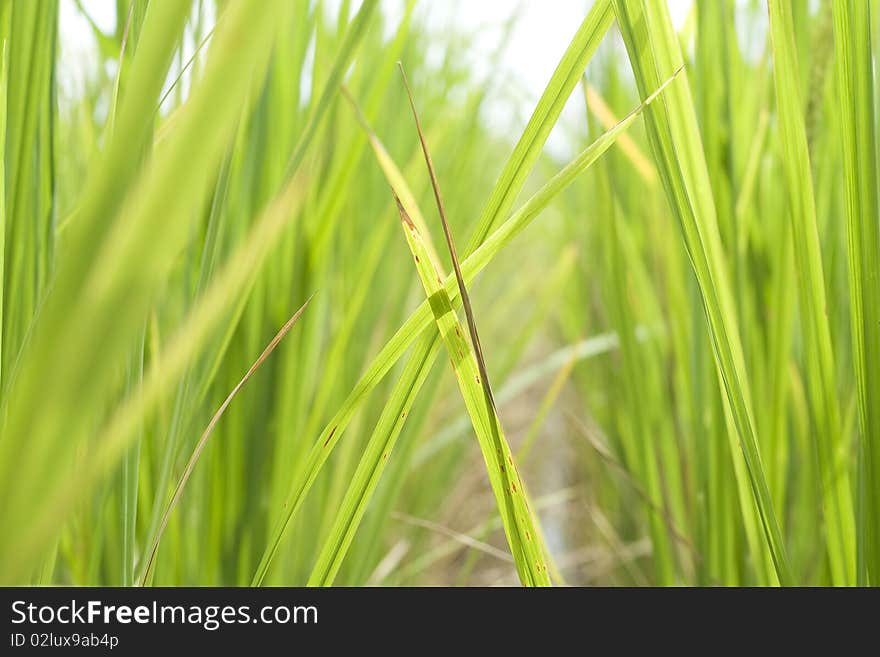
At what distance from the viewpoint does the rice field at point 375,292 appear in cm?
9

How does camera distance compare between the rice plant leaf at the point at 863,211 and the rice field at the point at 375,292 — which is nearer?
the rice field at the point at 375,292

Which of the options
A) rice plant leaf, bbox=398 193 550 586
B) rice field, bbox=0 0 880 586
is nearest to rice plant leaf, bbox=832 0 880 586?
rice field, bbox=0 0 880 586

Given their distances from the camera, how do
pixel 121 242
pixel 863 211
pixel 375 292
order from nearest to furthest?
pixel 121 242, pixel 863 211, pixel 375 292

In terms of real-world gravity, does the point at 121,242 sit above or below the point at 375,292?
below

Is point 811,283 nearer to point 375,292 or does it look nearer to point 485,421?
point 485,421

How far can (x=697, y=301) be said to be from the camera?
0.36 m

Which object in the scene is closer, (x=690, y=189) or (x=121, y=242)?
(x=121, y=242)

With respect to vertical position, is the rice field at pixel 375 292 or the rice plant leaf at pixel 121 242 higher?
the rice field at pixel 375 292

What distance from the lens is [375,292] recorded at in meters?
0.53

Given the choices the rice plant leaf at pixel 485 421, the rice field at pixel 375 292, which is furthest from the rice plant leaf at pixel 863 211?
the rice plant leaf at pixel 485 421

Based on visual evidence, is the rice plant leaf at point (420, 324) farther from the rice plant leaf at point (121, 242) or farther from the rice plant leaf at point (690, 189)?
the rice plant leaf at point (121, 242)

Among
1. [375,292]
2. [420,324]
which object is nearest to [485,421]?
[420,324]
